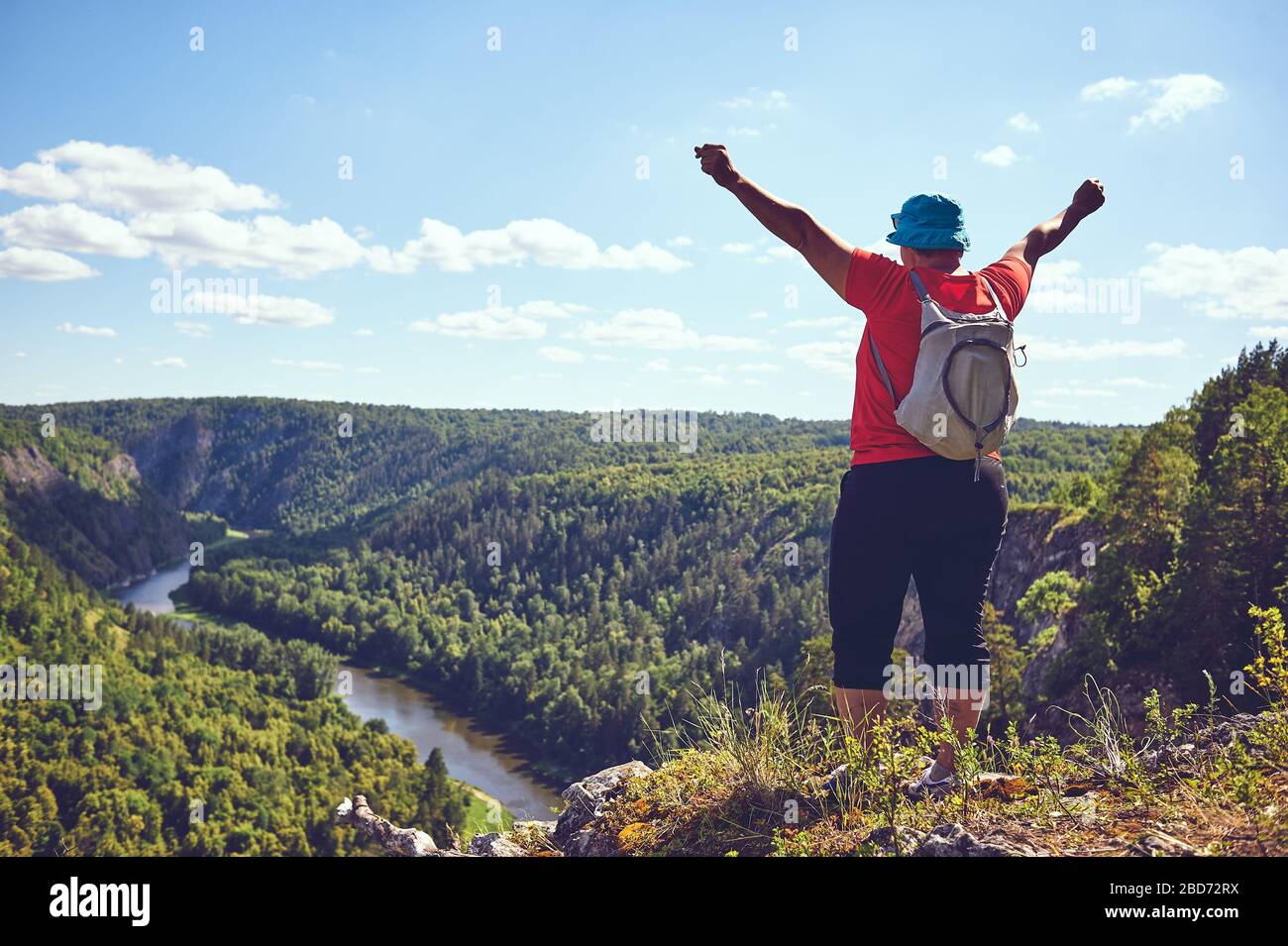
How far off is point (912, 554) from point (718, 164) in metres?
1.82

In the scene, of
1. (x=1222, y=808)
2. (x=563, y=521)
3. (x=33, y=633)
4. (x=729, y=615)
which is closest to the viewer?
(x=1222, y=808)

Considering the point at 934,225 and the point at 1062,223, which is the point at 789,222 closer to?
the point at 934,225

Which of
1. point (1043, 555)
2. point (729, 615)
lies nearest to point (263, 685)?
point (729, 615)

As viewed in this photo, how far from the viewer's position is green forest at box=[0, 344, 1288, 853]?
17750mm

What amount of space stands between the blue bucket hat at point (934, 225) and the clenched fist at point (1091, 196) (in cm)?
110

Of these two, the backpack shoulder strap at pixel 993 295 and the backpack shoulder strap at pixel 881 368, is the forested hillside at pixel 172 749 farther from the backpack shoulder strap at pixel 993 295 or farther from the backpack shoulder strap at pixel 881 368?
the backpack shoulder strap at pixel 993 295

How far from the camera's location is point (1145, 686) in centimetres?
1530

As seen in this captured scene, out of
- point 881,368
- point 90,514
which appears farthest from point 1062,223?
point 90,514

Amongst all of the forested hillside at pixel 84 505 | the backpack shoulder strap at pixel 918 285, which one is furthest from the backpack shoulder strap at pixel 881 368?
the forested hillside at pixel 84 505

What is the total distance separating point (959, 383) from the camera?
11.0 ft

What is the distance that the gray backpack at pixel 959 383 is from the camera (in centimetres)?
337
